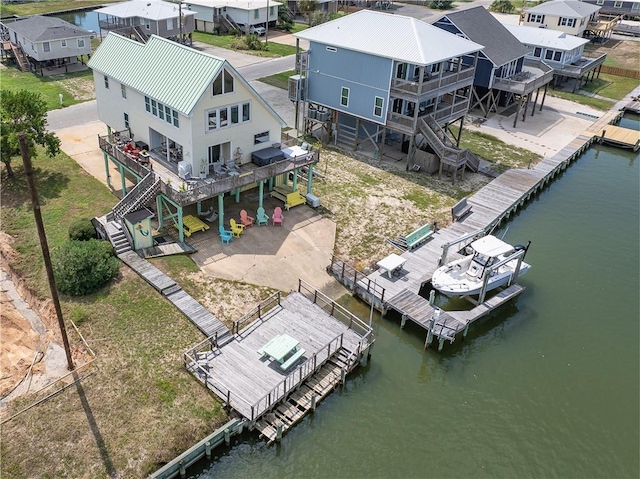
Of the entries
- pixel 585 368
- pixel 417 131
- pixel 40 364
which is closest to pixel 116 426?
pixel 40 364

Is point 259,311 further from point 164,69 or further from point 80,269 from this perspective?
point 164,69

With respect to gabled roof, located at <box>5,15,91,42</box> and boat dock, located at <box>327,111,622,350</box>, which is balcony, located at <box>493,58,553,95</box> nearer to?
boat dock, located at <box>327,111,622,350</box>

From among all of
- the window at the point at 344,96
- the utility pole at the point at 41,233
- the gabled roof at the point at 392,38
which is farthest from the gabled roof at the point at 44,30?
the utility pole at the point at 41,233

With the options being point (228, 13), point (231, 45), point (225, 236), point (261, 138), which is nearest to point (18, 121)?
point (261, 138)

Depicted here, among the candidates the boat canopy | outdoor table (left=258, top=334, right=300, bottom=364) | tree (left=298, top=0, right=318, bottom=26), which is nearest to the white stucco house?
outdoor table (left=258, top=334, right=300, bottom=364)

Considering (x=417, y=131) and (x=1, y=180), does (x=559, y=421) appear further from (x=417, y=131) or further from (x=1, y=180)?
(x=1, y=180)
